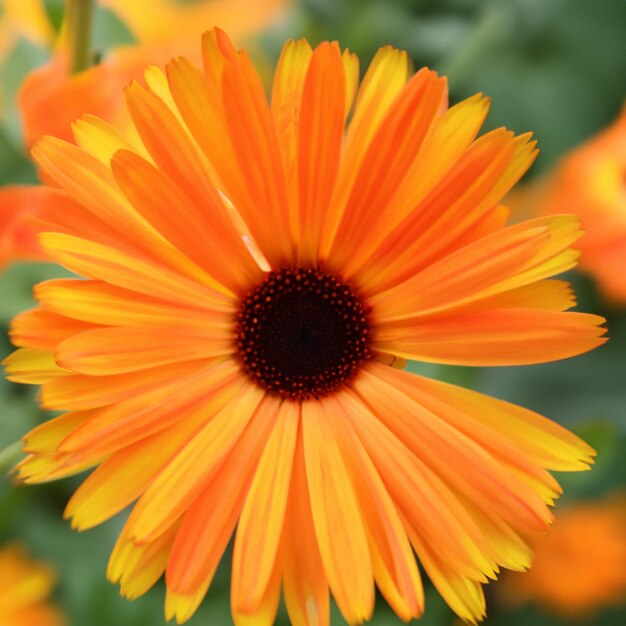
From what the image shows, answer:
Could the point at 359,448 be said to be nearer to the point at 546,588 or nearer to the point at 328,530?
the point at 328,530

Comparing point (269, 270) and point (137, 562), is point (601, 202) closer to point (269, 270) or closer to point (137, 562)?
point (269, 270)

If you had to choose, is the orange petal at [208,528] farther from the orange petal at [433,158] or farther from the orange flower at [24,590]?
the orange flower at [24,590]

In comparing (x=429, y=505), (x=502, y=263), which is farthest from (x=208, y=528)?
(x=502, y=263)

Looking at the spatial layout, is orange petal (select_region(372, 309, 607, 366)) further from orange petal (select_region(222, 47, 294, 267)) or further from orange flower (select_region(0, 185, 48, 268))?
orange flower (select_region(0, 185, 48, 268))

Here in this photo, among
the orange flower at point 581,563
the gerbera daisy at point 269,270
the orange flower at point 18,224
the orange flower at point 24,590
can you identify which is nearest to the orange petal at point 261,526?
the gerbera daisy at point 269,270

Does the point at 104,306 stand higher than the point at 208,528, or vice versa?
the point at 104,306
